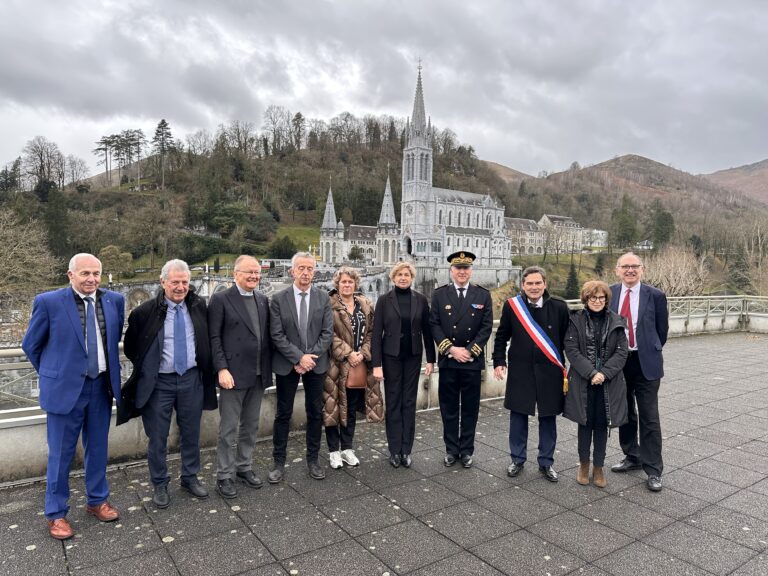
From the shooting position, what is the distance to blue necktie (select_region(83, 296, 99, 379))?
3770mm

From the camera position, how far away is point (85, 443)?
3.89 m

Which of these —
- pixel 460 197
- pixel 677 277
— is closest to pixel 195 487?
pixel 677 277

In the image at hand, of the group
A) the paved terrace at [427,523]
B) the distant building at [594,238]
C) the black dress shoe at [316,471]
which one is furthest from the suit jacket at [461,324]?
the distant building at [594,238]

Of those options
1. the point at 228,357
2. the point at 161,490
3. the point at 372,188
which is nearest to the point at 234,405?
the point at 228,357

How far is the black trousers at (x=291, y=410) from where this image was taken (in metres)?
4.69

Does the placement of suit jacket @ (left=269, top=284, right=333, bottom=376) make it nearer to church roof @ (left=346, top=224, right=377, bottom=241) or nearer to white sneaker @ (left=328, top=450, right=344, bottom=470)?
white sneaker @ (left=328, top=450, right=344, bottom=470)

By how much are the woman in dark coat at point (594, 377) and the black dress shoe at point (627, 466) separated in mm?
333

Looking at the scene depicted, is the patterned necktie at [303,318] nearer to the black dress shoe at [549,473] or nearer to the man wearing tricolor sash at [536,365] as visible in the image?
the man wearing tricolor sash at [536,365]

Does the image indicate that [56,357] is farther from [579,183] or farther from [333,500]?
[579,183]

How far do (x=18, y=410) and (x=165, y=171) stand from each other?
315ft

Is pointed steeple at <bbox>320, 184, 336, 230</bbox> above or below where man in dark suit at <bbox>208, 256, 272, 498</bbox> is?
above

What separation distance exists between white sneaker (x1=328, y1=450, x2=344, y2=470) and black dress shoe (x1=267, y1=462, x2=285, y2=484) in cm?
48

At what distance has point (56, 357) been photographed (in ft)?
12.0

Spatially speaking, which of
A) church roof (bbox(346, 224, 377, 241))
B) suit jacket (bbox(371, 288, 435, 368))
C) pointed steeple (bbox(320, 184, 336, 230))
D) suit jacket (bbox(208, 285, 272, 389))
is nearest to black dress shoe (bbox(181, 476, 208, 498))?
suit jacket (bbox(208, 285, 272, 389))
